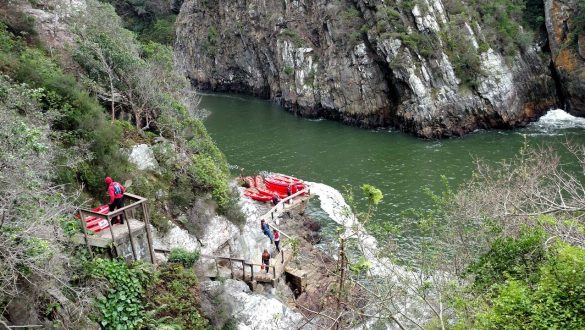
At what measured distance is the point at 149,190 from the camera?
48.8 feet

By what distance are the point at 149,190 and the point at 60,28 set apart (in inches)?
377

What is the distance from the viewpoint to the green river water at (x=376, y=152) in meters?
30.2

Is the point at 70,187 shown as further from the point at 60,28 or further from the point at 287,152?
the point at 287,152

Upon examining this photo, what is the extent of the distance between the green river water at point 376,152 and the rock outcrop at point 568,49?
73.4 inches

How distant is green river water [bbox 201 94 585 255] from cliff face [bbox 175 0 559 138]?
7.02 feet

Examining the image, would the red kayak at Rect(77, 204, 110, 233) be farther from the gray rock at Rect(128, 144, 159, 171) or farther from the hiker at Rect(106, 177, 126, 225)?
the gray rock at Rect(128, 144, 159, 171)

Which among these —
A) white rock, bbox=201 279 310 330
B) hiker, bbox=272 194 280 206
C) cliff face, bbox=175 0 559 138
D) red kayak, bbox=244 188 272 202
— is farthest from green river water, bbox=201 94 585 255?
white rock, bbox=201 279 310 330

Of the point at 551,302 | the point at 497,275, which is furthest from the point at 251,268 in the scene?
the point at 551,302

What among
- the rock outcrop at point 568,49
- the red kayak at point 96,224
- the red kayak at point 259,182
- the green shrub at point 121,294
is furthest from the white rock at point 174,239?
the rock outcrop at point 568,49

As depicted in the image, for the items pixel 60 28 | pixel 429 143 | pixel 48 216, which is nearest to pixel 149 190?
pixel 48 216

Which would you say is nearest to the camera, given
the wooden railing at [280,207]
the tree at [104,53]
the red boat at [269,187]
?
the tree at [104,53]

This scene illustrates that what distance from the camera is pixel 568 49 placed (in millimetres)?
41031

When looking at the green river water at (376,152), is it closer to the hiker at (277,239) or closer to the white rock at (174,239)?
the hiker at (277,239)

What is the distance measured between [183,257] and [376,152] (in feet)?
88.3
